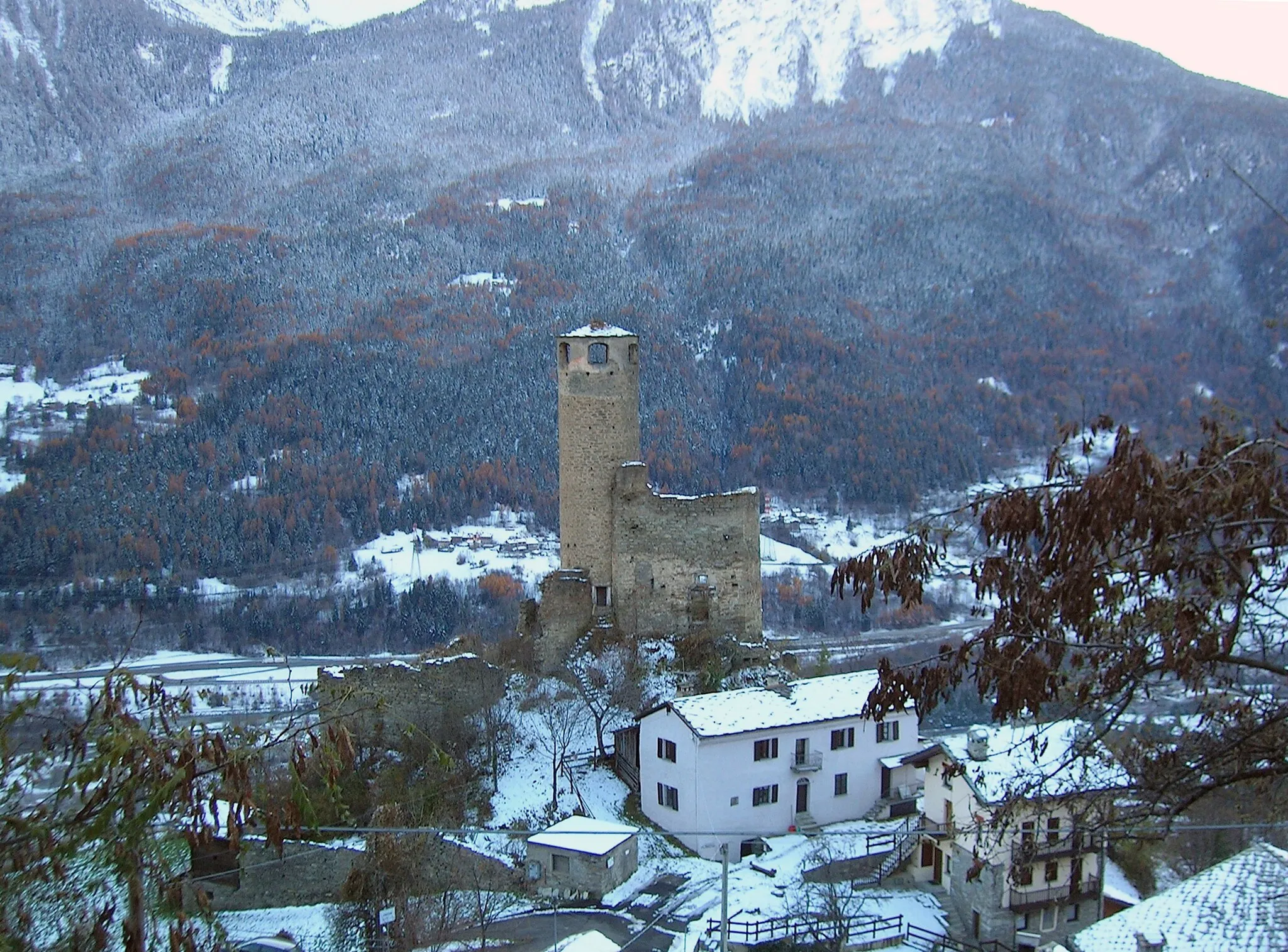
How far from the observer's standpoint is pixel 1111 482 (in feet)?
25.0

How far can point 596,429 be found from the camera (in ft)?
104

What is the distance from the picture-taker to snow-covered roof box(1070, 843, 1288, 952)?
1848 cm

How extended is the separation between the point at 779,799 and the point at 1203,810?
12.1 metres

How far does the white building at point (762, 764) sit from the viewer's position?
28.6m

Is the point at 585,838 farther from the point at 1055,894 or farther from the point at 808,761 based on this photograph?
the point at 1055,894

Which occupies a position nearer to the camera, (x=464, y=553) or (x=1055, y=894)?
(x=1055, y=894)

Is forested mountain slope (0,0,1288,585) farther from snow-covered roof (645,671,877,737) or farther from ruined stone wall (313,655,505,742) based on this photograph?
ruined stone wall (313,655,505,742)

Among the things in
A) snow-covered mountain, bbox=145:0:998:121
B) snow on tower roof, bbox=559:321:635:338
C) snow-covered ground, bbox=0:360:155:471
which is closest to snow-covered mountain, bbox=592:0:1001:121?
snow-covered mountain, bbox=145:0:998:121

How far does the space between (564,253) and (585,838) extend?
116873 mm

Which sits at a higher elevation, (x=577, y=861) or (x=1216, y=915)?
(x=1216, y=915)

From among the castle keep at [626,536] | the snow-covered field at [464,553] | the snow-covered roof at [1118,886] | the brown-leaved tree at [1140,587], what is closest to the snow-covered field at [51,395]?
the snow-covered field at [464,553]

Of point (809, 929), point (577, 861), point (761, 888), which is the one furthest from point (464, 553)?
point (809, 929)

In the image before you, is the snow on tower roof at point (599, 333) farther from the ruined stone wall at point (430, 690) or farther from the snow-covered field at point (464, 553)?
the snow-covered field at point (464, 553)

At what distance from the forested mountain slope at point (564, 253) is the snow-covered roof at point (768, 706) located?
169 ft
